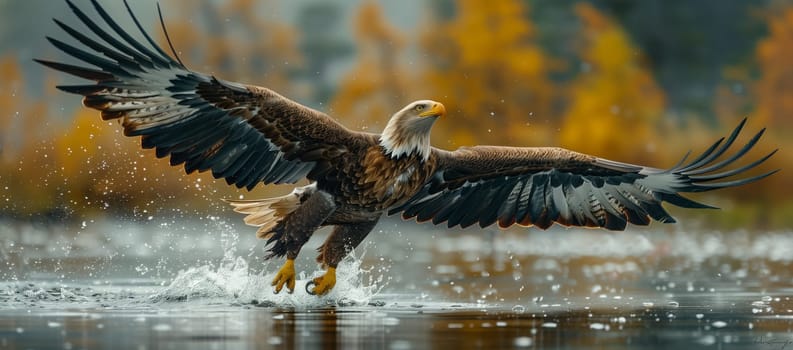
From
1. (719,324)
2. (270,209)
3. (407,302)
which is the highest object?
(270,209)

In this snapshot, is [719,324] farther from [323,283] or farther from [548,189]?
[323,283]

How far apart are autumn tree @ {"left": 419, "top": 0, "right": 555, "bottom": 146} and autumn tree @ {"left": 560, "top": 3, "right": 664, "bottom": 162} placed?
929 millimetres

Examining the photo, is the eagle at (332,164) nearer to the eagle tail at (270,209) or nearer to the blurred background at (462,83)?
the eagle tail at (270,209)

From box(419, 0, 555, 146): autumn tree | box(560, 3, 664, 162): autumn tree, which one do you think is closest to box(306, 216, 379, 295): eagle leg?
box(419, 0, 555, 146): autumn tree

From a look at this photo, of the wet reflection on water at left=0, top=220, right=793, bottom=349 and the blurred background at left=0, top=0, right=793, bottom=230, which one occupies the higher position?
the blurred background at left=0, top=0, right=793, bottom=230

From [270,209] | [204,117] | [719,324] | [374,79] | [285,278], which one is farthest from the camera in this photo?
[374,79]

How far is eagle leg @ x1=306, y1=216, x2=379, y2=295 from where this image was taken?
41.0 feet

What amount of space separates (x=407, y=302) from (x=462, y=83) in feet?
72.2

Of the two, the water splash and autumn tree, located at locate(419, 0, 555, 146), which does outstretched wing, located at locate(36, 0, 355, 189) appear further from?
autumn tree, located at locate(419, 0, 555, 146)

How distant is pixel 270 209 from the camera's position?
1296 cm

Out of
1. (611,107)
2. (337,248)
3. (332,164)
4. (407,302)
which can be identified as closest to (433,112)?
(332,164)

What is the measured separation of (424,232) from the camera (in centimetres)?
2750

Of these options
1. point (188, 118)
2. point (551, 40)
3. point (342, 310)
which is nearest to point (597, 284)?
point (342, 310)

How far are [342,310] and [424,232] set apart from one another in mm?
15840
